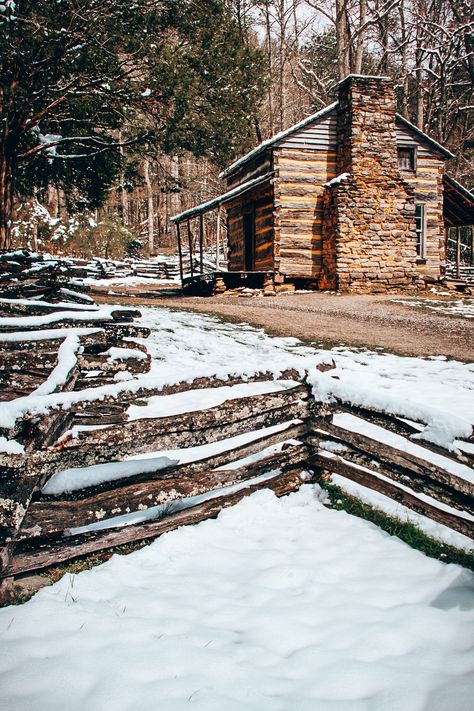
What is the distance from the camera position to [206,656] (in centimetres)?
198

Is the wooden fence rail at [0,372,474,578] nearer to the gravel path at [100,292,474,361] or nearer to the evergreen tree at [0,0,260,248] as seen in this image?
the gravel path at [100,292,474,361]

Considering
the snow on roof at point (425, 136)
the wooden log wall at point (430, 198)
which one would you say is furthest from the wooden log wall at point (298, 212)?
the wooden log wall at point (430, 198)

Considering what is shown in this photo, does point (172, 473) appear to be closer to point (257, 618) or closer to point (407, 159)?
point (257, 618)

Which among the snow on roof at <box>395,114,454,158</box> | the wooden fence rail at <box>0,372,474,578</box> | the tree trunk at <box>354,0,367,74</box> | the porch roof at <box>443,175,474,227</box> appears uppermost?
the tree trunk at <box>354,0,367,74</box>

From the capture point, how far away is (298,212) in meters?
16.5

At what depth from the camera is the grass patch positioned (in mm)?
2793

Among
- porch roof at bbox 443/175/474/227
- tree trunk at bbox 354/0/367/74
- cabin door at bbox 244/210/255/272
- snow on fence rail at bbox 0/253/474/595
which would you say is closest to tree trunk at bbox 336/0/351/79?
tree trunk at bbox 354/0/367/74

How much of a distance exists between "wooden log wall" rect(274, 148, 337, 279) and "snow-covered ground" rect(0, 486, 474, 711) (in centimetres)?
1424

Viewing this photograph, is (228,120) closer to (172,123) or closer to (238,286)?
(172,123)

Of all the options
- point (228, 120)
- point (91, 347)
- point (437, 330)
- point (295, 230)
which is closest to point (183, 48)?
point (228, 120)

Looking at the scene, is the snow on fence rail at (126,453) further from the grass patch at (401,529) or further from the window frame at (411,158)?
the window frame at (411,158)

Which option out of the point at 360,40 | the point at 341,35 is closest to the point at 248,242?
the point at 360,40

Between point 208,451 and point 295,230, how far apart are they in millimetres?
13676

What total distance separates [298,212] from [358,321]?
7.29 m
